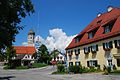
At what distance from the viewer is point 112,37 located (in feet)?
111

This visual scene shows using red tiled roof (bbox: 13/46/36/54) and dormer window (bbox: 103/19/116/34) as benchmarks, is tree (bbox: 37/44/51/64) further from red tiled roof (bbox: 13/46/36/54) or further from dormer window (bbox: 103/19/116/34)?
dormer window (bbox: 103/19/116/34)

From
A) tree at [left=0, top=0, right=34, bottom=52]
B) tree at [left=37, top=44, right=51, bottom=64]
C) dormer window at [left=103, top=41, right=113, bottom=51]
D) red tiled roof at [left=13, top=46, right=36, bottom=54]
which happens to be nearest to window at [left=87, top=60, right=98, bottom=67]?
dormer window at [left=103, top=41, right=113, bottom=51]

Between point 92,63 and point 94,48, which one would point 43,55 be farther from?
point 94,48

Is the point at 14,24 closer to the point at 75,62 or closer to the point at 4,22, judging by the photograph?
the point at 4,22

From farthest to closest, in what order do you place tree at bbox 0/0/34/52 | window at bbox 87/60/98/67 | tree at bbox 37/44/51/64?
1. tree at bbox 37/44/51/64
2. window at bbox 87/60/98/67
3. tree at bbox 0/0/34/52

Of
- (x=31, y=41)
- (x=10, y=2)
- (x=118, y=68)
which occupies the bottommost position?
(x=118, y=68)

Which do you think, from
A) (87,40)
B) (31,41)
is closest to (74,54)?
(87,40)

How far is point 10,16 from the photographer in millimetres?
10797

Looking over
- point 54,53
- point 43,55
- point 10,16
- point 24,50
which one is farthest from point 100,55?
point 24,50

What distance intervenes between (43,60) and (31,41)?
176 feet

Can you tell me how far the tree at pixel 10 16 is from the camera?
403 inches

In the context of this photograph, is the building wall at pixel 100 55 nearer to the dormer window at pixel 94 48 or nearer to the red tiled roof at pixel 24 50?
the dormer window at pixel 94 48

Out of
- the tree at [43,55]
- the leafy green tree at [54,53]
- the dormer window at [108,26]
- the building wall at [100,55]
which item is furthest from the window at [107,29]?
the leafy green tree at [54,53]

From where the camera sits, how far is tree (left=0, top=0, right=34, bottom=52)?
10.2 meters
